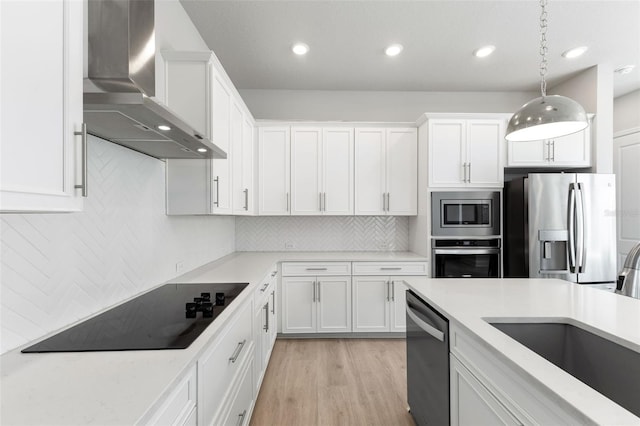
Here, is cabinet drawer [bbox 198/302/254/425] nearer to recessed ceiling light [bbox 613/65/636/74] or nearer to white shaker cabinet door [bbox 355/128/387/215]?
white shaker cabinet door [bbox 355/128/387/215]

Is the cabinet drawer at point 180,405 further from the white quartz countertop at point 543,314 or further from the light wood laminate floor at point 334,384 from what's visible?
the light wood laminate floor at point 334,384

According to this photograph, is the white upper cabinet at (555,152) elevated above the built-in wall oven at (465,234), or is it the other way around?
the white upper cabinet at (555,152)

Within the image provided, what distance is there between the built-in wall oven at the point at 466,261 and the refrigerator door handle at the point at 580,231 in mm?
684

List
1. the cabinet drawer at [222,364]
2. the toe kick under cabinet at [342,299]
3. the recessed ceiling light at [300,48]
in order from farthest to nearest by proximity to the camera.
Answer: the toe kick under cabinet at [342,299], the recessed ceiling light at [300,48], the cabinet drawer at [222,364]

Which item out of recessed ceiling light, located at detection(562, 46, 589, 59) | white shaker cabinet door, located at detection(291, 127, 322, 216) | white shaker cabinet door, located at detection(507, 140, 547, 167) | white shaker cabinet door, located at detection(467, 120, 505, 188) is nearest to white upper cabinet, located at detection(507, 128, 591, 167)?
white shaker cabinet door, located at detection(507, 140, 547, 167)

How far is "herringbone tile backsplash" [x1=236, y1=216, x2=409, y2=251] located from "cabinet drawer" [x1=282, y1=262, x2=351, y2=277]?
56cm

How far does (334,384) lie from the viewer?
252 cm

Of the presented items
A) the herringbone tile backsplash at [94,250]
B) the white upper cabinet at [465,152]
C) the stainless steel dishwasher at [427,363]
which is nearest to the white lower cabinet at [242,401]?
the herringbone tile backsplash at [94,250]

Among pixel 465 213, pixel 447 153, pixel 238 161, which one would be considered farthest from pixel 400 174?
pixel 238 161

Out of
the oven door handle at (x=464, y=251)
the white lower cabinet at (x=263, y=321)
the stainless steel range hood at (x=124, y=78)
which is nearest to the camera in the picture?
the stainless steel range hood at (x=124, y=78)

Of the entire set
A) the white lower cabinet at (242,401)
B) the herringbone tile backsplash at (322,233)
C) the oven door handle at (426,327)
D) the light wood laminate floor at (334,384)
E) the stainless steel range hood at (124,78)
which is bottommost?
the light wood laminate floor at (334,384)

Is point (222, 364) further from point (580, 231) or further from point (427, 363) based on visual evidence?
point (580, 231)

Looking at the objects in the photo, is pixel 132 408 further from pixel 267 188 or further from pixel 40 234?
pixel 267 188

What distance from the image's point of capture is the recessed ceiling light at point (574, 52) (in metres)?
3.03
